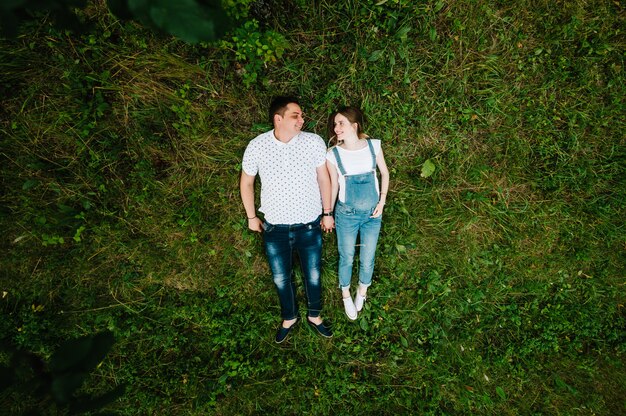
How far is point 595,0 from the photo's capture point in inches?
150

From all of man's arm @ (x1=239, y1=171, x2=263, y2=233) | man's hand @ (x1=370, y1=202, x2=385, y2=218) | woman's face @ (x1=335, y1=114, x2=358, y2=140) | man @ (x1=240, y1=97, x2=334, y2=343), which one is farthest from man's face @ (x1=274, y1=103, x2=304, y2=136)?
man's hand @ (x1=370, y1=202, x2=385, y2=218)

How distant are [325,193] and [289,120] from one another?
3.00ft

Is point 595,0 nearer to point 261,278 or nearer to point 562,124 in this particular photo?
point 562,124

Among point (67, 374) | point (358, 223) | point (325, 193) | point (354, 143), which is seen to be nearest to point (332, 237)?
point (358, 223)

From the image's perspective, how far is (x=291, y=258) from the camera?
153 inches

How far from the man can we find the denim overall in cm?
19

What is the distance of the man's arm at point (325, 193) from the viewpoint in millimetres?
3613

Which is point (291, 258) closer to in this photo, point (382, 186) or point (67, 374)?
point (382, 186)

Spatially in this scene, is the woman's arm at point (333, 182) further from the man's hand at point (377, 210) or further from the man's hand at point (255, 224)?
the man's hand at point (255, 224)

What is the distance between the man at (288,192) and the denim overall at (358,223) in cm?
19

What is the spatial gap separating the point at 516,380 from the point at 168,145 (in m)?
5.50

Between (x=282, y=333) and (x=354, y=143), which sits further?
(x=282, y=333)

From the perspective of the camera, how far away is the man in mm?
3455

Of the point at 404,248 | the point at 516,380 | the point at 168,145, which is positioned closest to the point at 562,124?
the point at 404,248
